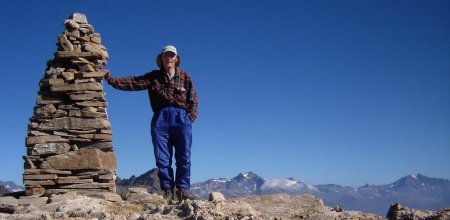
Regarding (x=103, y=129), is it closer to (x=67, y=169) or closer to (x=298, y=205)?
(x=67, y=169)

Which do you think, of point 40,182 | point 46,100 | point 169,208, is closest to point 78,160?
point 40,182

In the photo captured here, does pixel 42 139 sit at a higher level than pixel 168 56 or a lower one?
lower

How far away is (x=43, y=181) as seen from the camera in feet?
36.5

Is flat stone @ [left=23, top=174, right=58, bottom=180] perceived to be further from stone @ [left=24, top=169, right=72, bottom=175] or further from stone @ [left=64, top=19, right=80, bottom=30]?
stone @ [left=64, top=19, right=80, bottom=30]

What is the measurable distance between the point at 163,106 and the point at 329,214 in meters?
4.90

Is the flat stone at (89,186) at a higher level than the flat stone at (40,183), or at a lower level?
lower

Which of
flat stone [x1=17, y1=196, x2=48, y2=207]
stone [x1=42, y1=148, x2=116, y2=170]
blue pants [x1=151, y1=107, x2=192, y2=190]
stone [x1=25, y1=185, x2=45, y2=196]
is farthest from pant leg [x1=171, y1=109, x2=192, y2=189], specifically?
stone [x1=25, y1=185, x2=45, y2=196]

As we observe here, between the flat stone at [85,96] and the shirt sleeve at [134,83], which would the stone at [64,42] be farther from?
the shirt sleeve at [134,83]

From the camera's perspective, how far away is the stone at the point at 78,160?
11.2m

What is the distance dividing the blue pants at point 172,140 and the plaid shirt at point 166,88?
0.22 m

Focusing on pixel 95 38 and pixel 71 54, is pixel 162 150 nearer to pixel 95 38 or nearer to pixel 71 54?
pixel 71 54

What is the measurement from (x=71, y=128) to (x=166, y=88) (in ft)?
7.91

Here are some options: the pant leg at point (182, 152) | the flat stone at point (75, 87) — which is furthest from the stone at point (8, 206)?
the pant leg at point (182, 152)

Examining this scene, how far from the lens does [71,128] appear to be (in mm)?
11523
